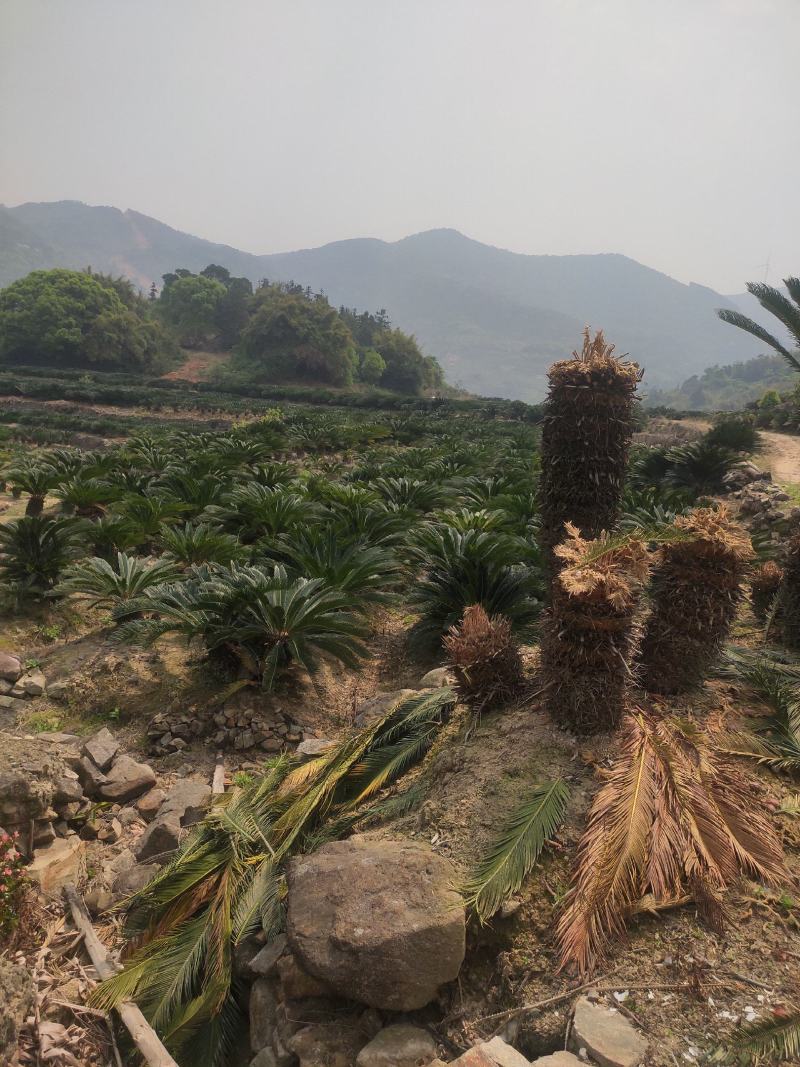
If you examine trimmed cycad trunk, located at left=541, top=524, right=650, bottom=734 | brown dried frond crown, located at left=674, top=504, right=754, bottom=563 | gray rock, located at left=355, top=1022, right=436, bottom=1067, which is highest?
brown dried frond crown, located at left=674, top=504, right=754, bottom=563

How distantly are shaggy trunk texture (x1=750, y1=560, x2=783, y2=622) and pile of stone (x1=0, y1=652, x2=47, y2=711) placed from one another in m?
5.78

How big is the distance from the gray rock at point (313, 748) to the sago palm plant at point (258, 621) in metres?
0.67

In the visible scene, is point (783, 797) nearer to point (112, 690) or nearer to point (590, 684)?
point (590, 684)

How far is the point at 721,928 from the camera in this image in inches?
75.7

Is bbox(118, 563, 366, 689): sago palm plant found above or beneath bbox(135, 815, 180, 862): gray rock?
above

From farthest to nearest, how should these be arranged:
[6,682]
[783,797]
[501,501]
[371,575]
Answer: [501,501] → [371,575] → [6,682] → [783,797]

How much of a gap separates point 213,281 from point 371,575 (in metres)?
75.5

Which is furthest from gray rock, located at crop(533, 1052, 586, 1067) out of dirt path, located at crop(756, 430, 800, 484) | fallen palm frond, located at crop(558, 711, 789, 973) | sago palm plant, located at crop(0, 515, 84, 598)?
dirt path, located at crop(756, 430, 800, 484)

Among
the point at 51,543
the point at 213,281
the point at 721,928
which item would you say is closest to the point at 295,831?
the point at 721,928

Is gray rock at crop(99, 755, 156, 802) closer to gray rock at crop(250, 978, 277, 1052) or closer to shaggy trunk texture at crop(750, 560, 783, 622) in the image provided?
gray rock at crop(250, 978, 277, 1052)

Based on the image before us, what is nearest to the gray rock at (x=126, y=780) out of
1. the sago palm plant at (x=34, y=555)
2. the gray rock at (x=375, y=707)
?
the gray rock at (x=375, y=707)

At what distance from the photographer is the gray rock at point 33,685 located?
4.65m

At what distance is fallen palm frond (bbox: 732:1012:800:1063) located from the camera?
1515mm

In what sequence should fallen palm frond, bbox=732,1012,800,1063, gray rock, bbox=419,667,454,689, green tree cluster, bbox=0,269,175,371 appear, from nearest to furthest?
fallen palm frond, bbox=732,1012,800,1063, gray rock, bbox=419,667,454,689, green tree cluster, bbox=0,269,175,371
